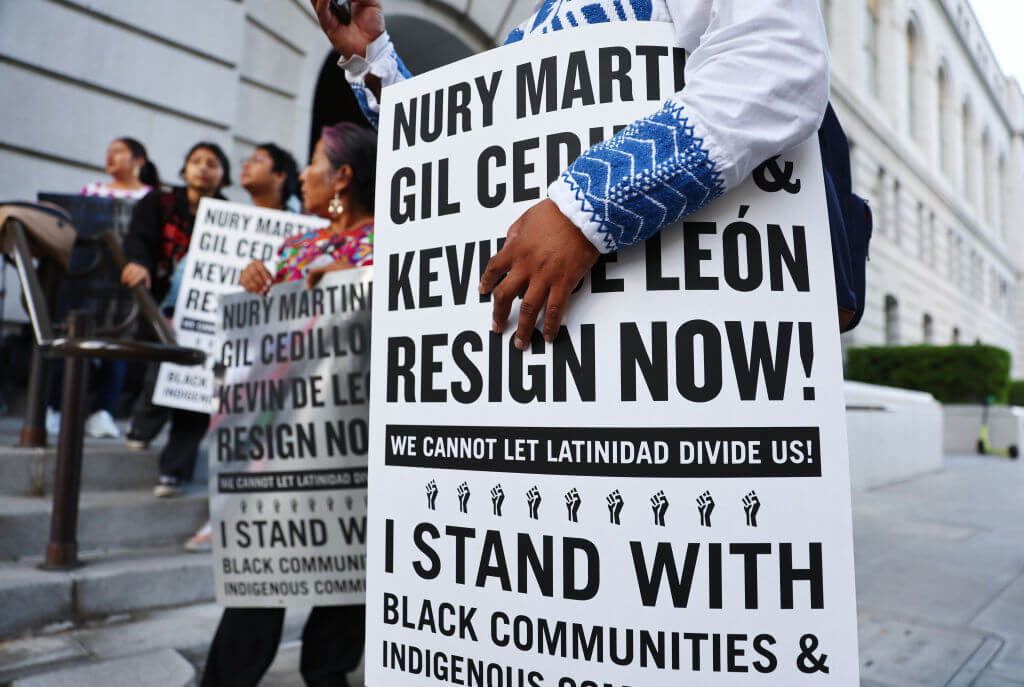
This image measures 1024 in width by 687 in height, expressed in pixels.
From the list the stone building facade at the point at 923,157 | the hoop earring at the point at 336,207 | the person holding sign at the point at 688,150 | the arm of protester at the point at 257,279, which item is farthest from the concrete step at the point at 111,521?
the stone building facade at the point at 923,157

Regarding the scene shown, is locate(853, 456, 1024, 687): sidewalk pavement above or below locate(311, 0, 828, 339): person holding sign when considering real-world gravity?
below

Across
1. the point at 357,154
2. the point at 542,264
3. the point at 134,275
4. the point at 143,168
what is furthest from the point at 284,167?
the point at 542,264

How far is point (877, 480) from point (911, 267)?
1624 centimetres

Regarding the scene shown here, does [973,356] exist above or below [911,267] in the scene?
below

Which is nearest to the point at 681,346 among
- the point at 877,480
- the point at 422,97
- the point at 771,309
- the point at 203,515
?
the point at 771,309

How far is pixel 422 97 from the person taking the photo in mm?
1271

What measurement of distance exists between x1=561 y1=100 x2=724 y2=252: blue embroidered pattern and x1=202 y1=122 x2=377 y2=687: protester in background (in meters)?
1.17

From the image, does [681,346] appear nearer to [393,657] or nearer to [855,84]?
[393,657]

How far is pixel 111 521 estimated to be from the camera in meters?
3.47

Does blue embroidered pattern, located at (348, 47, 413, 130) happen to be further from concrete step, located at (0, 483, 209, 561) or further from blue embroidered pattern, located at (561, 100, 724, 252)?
concrete step, located at (0, 483, 209, 561)

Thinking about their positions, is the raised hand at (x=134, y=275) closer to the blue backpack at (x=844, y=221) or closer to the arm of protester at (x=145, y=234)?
the arm of protester at (x=145, y=234)

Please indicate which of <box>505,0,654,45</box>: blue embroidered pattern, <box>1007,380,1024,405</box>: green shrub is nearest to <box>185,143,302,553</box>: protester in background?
<box>505,0,654,45</box>: blue embroidered pattern

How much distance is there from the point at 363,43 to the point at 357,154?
0.67 metres

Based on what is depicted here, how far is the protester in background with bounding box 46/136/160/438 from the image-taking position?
468 cm
